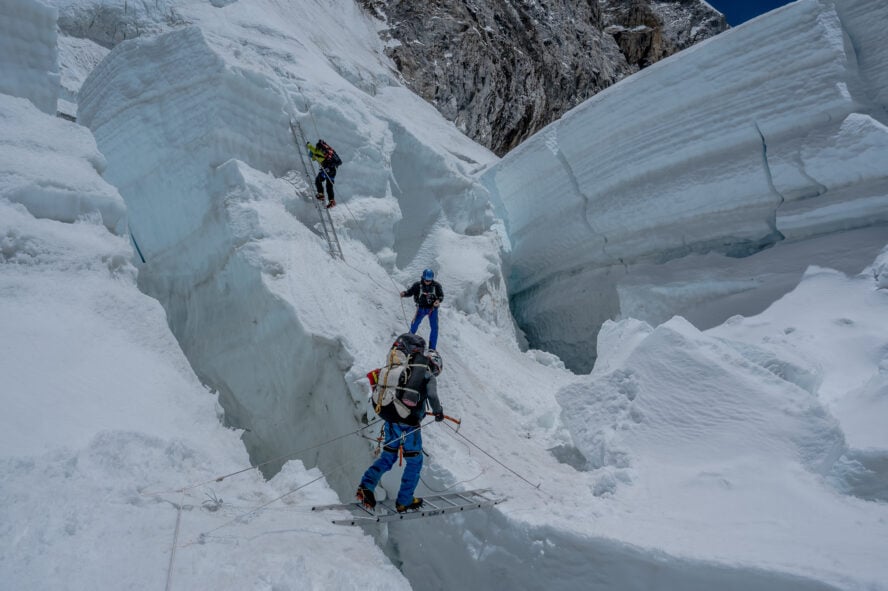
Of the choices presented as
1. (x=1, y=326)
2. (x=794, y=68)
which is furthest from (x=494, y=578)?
(x=794, y=68)

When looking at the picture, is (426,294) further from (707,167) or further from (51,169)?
(707,167)

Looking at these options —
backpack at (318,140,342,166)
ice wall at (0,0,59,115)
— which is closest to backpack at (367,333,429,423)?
backpack at (318,140,342,166)

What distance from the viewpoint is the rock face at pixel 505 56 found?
55.1 ft

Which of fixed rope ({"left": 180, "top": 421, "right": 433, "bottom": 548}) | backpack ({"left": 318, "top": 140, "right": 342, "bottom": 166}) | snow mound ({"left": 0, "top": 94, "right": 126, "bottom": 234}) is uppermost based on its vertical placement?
backpack ({"left": 318, "top": 140, "right": 342, "bottom": 166})

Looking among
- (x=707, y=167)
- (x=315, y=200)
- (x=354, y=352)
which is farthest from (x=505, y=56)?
(x=354, y=352)

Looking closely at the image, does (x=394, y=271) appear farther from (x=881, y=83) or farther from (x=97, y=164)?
(x=881, y=83)

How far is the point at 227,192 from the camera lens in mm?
5777

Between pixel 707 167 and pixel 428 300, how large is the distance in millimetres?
4624

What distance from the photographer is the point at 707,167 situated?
789 cm

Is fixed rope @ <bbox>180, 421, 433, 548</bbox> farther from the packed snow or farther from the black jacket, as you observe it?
the black jacket

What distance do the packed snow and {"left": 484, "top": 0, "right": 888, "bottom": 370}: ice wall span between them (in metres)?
0.06

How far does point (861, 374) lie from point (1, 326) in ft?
20.4

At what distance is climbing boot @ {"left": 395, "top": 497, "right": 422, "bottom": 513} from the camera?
3549 mm

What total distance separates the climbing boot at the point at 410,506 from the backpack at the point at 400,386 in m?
0.52
